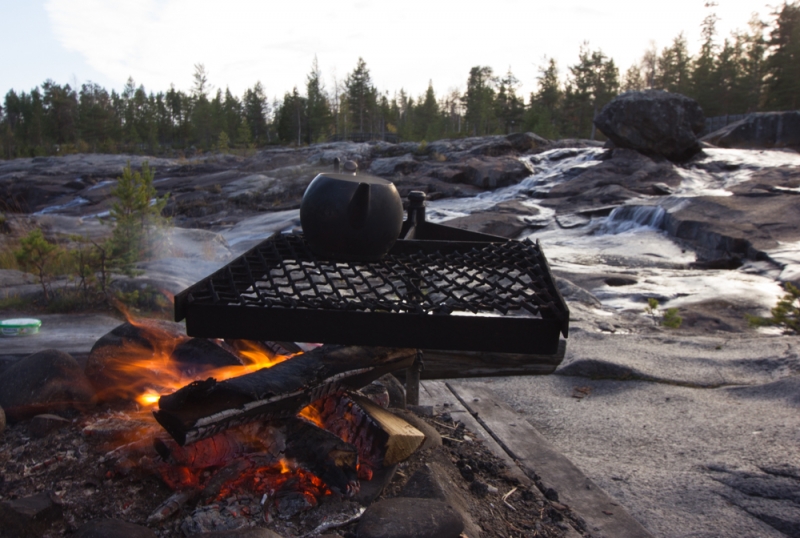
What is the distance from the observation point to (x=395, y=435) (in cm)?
183

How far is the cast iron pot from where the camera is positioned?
5.54 feet

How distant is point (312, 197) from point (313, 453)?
0.82m

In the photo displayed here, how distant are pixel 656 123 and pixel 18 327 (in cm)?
1868

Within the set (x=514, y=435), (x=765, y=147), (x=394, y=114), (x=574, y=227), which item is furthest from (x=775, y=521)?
(x=394, y=114)

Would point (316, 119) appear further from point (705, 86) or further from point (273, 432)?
point (273, 432)

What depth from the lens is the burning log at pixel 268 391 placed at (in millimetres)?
1586

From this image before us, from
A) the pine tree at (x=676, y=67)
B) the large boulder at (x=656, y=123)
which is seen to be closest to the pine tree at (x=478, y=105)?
the pine tree at (x=676, y=67)

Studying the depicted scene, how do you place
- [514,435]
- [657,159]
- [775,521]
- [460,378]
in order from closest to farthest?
[775,521]
[514,435]
[460,378]
[657,159]

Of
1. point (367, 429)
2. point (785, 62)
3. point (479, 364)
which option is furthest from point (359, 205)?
point (785, 62)

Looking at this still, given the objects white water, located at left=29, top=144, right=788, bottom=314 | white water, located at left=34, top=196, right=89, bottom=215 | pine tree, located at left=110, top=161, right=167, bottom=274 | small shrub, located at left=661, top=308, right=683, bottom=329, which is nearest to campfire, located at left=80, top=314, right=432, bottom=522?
small shrub, located at left=661, top=308, right=683, bottom=329

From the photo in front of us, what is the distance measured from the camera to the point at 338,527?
5.14 feet

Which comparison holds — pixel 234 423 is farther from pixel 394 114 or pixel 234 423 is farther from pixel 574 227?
pixel 394 114

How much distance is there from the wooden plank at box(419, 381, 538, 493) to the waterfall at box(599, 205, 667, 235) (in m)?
10.6

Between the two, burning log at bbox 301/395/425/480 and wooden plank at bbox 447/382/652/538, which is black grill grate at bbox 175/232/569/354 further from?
wooden plank at bbox 447/382/652/538
